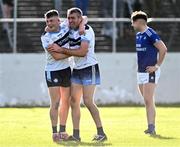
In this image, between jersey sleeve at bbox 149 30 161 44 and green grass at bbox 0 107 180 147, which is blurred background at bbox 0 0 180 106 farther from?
jersey sleeve at bbox 149 30 161 44

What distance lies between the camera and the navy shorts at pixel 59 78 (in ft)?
41.7

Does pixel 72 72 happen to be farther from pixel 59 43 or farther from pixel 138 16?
pixel 138 16

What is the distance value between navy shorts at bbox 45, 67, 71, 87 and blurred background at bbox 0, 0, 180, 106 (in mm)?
7312

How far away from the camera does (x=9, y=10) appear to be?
2117cm

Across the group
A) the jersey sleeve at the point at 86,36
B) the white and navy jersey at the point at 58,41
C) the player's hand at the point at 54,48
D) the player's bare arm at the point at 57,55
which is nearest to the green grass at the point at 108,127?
the white and navy jersey at the point at 58,41

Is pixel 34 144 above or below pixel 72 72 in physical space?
below

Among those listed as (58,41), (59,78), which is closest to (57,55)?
(58,41)

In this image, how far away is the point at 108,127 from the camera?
14.9 m

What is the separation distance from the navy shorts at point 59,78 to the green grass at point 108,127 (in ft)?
3.01

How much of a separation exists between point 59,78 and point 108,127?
2507 mm

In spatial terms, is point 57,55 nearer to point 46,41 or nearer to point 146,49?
point 46,41

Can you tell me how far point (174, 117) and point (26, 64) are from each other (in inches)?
195

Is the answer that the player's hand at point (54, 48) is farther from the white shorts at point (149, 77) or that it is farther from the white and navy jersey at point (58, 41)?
the white shorts at point (149, 77)

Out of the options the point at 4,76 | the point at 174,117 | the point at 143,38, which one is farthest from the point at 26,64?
the point at 143,38
